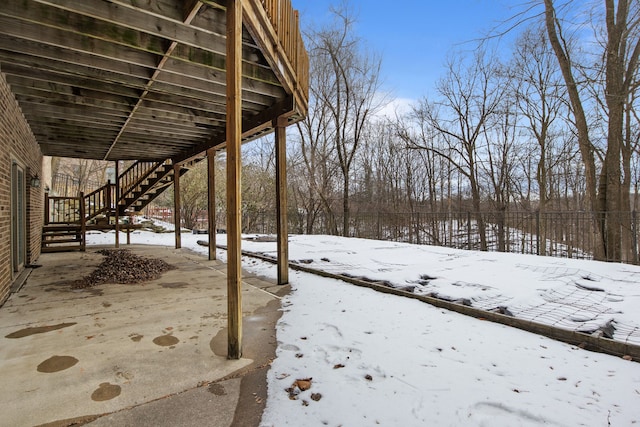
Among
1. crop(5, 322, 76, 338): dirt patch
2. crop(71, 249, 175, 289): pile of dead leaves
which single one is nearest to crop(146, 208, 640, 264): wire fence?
crop(71, 249, 175, 289): pile of dead leaves

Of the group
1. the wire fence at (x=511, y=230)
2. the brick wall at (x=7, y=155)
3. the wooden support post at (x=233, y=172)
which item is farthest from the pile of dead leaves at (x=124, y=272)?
the wire fence at (x=511, y=230)

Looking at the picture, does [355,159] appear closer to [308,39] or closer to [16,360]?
[308,39]

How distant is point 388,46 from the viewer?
1466cm

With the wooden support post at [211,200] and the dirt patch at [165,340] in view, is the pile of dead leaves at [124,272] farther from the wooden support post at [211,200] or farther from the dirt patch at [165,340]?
the dirt patch at [165,340]

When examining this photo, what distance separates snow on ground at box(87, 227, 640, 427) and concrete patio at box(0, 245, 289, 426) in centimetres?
29

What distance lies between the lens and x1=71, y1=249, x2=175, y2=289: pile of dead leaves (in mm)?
5156

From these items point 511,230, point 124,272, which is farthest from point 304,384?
point 511,230

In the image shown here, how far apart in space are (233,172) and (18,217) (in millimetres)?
5567

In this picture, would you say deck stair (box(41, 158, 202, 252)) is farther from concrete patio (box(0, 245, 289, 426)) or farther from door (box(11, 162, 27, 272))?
concrete patio (box(0, 245, 289, 426))

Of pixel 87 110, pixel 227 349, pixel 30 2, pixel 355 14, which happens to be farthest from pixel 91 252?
pixel 355 14

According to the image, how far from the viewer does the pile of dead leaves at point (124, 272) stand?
5.16m

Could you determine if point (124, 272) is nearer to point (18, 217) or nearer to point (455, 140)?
point (18, 217)

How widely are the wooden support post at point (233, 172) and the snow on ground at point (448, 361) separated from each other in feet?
1.48

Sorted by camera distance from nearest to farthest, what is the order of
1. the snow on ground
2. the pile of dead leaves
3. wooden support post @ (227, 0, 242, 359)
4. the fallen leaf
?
the snow on ground < the fallen leaf < wooden support post @ (227, 0, 242, 359) < the pile of dead leaves
